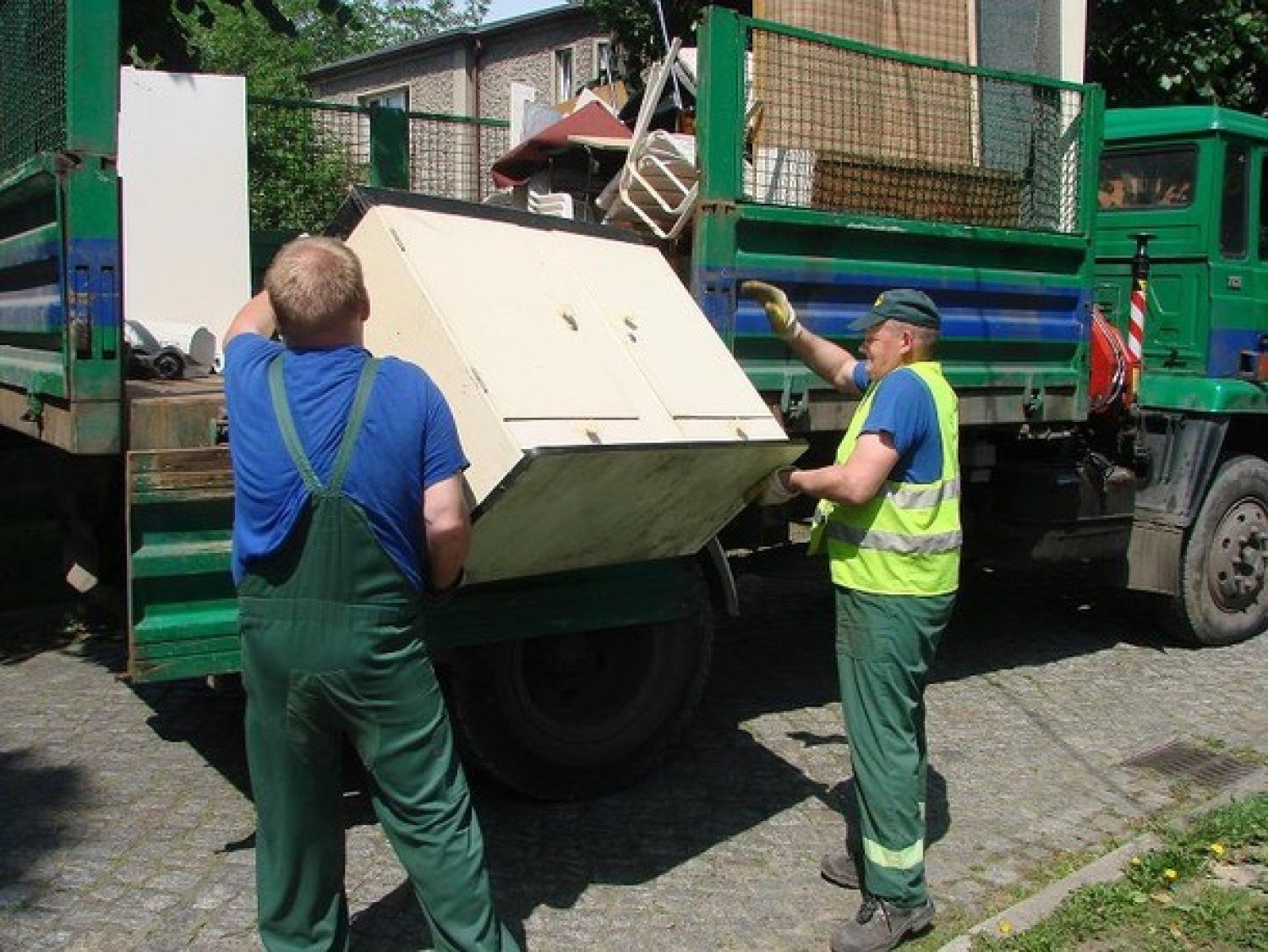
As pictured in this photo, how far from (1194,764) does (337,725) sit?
3465mm

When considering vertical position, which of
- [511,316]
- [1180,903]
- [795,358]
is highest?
[511,316]

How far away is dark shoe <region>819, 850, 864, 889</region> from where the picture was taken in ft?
12.6

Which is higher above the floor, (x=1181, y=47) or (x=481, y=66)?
(x=481, y=66)

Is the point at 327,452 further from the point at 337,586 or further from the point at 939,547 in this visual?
the point at 939,547

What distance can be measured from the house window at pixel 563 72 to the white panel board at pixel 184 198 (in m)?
17.5

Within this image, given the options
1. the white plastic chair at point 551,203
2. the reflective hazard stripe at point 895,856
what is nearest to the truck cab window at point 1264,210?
the white plastic chair at point 551,203

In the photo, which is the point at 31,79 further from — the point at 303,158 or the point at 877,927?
the point at 877,927

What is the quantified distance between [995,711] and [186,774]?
311cm

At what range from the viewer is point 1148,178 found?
657 cm

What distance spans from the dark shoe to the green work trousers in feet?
1.03

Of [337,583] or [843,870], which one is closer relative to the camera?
[337,583]

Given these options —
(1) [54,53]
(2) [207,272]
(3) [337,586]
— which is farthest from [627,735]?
(1) [54,53]

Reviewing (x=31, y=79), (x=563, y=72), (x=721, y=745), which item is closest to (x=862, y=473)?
(x=721, y=745)

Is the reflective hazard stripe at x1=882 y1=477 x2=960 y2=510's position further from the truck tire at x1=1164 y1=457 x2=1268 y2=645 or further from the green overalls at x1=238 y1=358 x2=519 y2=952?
the truck tire at x1=1164 y1=457 x2=1268 y2=645
